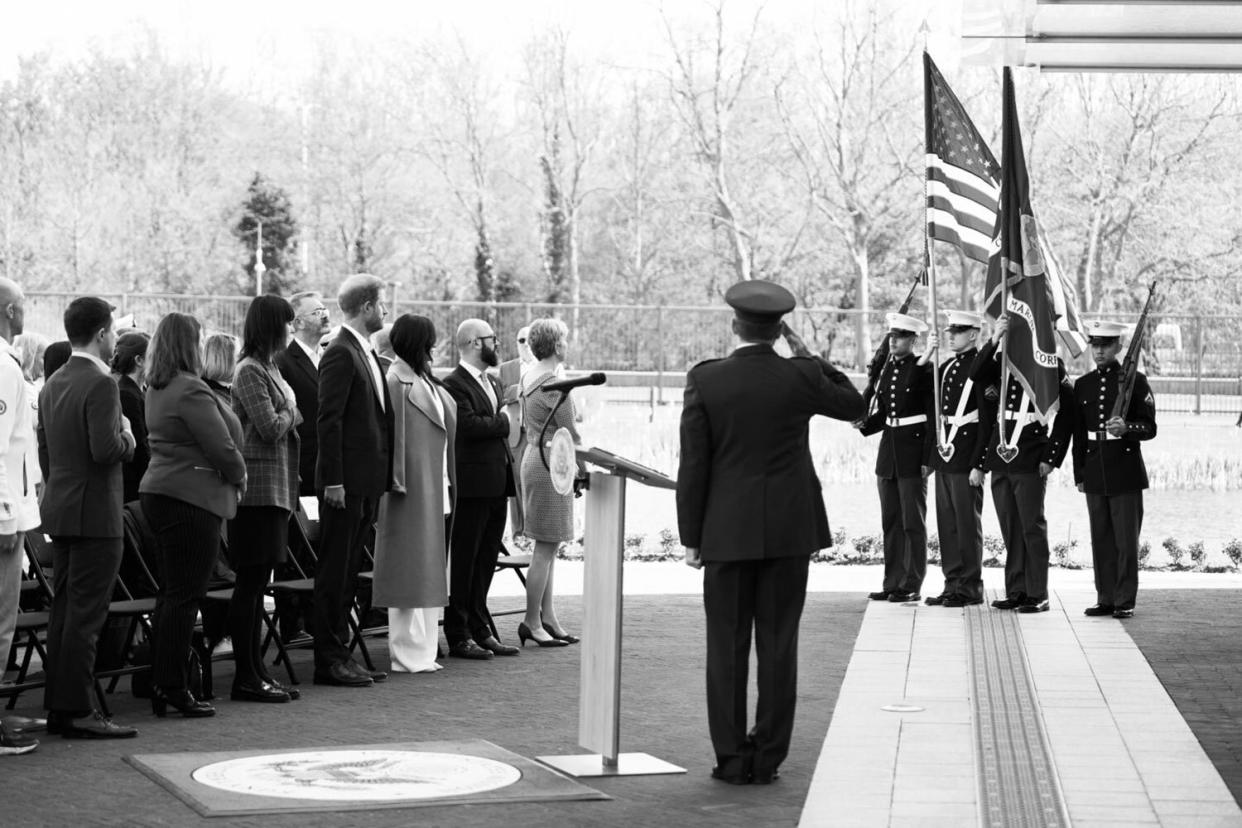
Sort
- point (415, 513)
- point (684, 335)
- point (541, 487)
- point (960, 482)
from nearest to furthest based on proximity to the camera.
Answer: point (415, 513)
point (541, 487)
point (960, 482)
point (684, 335)

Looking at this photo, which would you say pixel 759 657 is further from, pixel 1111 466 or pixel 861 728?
pixel 1111 466

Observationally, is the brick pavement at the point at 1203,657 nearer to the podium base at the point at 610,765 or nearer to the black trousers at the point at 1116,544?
the black trousers at the point at 1116,544

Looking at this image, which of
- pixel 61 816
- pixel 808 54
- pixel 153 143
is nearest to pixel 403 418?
pixel 61 816

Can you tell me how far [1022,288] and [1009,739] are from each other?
4978 mm

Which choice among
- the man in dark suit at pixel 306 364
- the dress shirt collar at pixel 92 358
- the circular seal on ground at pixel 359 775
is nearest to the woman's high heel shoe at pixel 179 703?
the circular seal on ground at pixel 359 775

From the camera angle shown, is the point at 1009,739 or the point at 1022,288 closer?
the point at 1009,739

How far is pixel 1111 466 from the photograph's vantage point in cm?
1179

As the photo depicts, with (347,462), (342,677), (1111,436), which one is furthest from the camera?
(1111,436)

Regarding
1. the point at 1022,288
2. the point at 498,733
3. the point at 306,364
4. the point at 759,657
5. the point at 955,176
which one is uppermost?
the point at 955,176

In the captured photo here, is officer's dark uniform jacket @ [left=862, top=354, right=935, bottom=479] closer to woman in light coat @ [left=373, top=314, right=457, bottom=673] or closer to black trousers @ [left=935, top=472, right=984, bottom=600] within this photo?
black trousers @ [left=935, top=472, right=984, bottom=600]

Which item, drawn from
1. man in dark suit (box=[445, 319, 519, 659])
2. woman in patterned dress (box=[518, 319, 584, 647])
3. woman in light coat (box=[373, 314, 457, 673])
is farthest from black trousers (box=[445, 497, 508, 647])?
woman in light coat (box=[373, 314, 457, 673])

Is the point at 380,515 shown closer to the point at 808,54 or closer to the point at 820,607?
the point at 820,607

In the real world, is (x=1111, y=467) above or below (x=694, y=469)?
below

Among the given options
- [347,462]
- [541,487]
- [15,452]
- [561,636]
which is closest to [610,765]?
[347,462]
